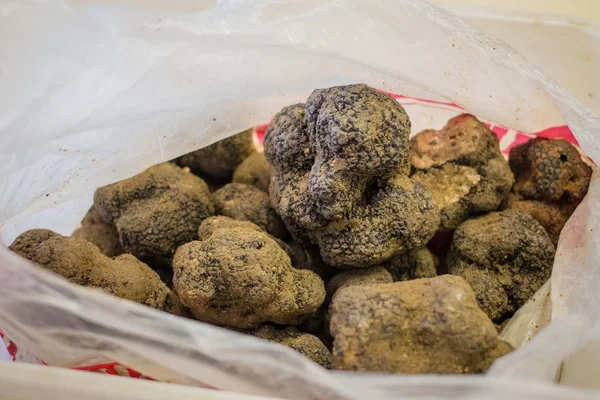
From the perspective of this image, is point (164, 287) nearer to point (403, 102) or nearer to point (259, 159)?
point (259, 159)

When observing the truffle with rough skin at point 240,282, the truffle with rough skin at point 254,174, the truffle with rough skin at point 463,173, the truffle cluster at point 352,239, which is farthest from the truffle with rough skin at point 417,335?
the truffle with rough skin at point 254,174

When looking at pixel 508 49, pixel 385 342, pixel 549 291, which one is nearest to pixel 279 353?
pixel 385 342

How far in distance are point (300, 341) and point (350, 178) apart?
0.64ft

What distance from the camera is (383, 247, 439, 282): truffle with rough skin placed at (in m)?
0.73

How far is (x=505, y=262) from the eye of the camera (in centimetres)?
72

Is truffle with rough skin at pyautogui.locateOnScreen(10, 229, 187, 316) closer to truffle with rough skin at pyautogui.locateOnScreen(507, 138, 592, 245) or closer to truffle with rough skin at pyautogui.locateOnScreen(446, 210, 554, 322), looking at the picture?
truffle with rough skin at pyautogui.locateOnScreen(446, 210, 554, 322)

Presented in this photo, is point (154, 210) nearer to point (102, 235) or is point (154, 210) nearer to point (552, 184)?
point (102, 235)

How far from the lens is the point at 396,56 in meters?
0.73

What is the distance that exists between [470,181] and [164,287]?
414 millimetres

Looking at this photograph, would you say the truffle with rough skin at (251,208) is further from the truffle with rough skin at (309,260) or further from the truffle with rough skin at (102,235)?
the truffle with rough skin at (102,235)

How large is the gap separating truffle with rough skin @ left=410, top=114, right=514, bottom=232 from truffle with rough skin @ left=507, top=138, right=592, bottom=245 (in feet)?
0.13

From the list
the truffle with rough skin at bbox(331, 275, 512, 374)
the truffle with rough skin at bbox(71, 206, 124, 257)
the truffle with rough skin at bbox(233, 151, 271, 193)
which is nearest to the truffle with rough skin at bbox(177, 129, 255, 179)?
the truffle with rough skin at bbox(233, 151, 271, 193)

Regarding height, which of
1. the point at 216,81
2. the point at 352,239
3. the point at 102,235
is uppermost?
the point at 216,81

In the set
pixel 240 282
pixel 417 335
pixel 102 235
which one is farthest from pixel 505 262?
pixel 102 235
